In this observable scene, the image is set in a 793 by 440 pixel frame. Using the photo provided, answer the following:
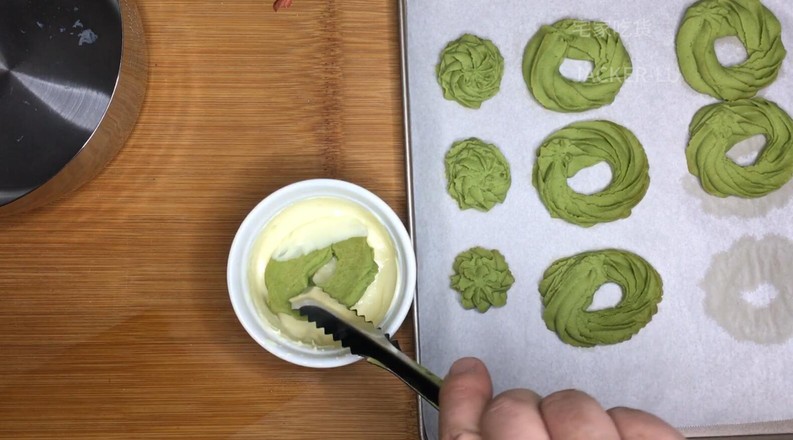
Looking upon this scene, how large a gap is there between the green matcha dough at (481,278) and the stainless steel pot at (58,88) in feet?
2.03

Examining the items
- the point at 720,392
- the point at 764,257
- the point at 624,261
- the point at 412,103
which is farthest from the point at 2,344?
→ the point at 764,257

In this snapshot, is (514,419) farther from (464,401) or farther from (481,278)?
(481,278)

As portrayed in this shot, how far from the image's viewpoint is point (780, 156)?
4.11ft

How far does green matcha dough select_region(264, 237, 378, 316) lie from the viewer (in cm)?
97

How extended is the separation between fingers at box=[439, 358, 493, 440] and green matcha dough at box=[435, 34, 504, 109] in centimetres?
61

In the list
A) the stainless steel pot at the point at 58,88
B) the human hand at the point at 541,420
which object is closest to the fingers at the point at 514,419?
the human hand at the point at 541,420

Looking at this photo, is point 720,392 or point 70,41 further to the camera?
point 720,392

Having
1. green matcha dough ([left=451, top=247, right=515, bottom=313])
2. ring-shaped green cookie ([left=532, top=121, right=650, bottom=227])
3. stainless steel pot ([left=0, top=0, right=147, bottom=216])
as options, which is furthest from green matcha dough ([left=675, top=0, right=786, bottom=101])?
stainless steel pot ([left=0, top=0, right=147, bottom=216])

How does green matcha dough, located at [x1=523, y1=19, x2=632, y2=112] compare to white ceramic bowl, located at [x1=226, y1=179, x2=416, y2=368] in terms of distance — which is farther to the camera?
green matcha dough, located at [x1=523, y1=19, x2=632, y2=112]

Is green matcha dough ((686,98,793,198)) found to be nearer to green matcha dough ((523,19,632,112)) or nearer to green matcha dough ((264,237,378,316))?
green matcha dough ((523,19,632,112))

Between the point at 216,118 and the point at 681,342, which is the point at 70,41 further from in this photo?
the point at 681,342

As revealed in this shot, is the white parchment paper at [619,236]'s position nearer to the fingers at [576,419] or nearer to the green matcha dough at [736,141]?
the green matcha dough at [736,141]

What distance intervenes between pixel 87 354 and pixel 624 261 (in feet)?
3.08

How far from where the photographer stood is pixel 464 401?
0.71 m
